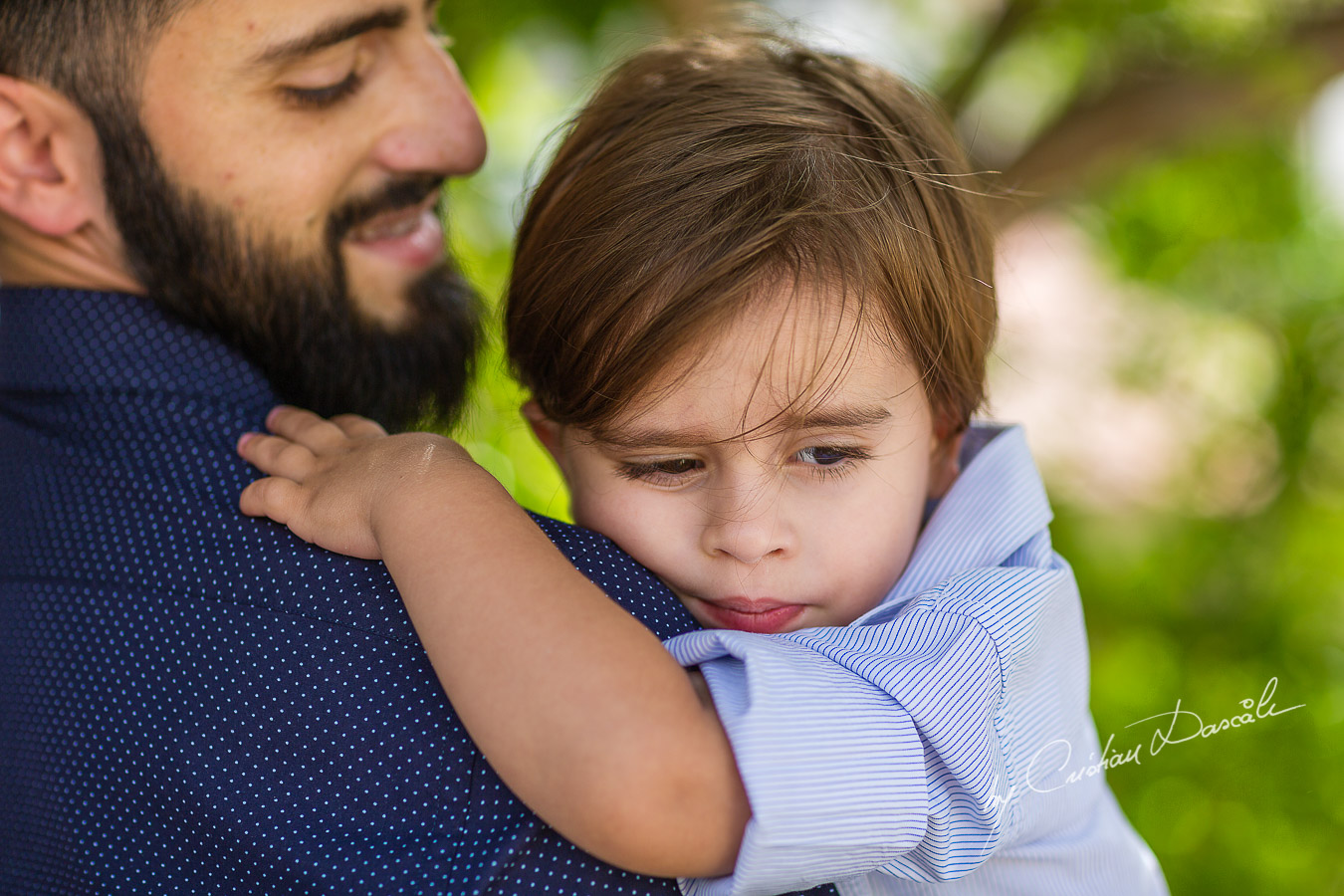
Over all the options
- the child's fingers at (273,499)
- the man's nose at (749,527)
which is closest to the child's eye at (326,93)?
the child's fingers at (273,499)

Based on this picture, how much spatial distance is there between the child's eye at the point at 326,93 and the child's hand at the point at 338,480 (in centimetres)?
59

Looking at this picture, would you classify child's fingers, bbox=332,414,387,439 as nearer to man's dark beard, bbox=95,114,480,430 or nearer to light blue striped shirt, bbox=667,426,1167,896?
man's dark beard, bbox=95,114,480,430

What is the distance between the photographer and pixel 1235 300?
326 cm

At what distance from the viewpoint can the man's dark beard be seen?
172 centimetres

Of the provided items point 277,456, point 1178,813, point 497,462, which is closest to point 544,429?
point 277,456

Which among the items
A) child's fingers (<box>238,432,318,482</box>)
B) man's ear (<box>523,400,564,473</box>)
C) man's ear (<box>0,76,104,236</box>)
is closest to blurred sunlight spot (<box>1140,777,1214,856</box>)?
man's ear (<box>523,400,564,473</box>)

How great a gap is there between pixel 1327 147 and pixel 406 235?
2.79 meters

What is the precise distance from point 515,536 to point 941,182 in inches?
33.1

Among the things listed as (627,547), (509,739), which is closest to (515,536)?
(509,739)

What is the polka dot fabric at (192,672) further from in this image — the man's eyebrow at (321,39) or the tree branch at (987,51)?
the tree branch at (987,51)

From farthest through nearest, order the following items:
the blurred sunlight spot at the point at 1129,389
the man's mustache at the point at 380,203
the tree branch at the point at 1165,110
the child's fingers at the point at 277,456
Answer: the blurred sunlight spot at the point at 1129,389
the tree branch at the point at 1165,110
the man's mustache at the point at 380,203
the child's fingers at the point at 277,456

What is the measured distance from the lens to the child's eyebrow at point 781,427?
1.40m

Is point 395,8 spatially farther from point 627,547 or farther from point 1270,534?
point 1270,534

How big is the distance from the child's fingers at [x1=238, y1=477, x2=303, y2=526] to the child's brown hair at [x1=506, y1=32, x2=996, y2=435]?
0.38m
